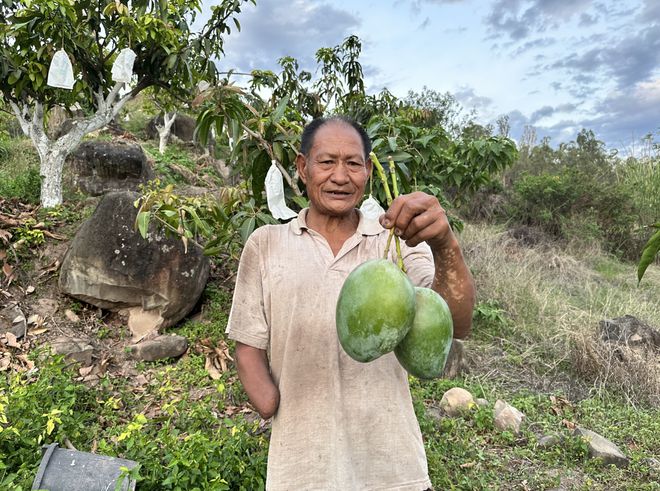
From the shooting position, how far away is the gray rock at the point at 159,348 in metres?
3.28

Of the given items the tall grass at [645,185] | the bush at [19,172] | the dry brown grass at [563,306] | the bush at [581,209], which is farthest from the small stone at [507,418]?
the tall grass at [645,185]

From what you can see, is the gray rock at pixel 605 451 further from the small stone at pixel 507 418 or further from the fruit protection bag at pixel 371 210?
the fruit protection bag at pixel 371 210

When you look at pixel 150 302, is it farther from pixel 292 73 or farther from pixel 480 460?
pixel 480 460

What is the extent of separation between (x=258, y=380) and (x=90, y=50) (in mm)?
4552

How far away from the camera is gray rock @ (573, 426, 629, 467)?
2598 mm

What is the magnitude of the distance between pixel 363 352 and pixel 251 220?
1420mm

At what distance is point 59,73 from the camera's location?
11.5 ft

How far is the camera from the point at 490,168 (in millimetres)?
3525

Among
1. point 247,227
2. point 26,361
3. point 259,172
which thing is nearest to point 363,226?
point 247,227

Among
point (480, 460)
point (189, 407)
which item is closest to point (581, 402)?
point (480, 460)

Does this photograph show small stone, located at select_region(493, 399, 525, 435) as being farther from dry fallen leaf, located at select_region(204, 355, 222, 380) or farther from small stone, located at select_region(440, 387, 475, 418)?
dry fallen leaf, located at select_region(204, 355, 222, 380)

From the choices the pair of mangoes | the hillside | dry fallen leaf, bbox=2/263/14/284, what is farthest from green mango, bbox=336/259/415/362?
dry fallen leaf, bbox=2/263/14/284

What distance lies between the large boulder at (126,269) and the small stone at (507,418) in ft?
7.57

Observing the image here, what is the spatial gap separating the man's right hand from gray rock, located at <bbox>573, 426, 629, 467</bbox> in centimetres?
226
